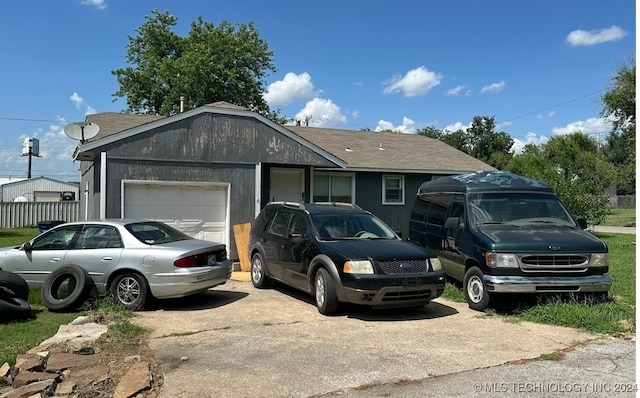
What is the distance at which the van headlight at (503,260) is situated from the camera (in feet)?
25.9

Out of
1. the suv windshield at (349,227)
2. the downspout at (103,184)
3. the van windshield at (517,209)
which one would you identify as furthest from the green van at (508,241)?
the downspout at (103,184)

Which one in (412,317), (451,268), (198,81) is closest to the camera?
(412,317)

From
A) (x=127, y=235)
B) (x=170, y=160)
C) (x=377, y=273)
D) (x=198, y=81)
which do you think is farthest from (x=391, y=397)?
→ (x=198, y=81)

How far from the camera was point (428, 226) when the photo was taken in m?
11.0

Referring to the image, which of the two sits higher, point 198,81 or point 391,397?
point 198,81

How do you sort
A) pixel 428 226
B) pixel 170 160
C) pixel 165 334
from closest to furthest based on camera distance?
pixel 165 334, pixel 428 226, pixel 170 160

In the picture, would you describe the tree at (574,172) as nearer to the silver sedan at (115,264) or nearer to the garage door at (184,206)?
the garage door at (184,206)

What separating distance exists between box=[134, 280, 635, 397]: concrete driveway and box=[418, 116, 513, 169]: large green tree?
55382mm

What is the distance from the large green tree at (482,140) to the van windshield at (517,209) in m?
52.6

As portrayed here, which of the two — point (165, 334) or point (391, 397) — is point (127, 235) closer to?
point (165, 334)

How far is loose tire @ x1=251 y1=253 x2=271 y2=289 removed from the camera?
33.6 feet

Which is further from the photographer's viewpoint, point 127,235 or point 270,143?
point 270,143

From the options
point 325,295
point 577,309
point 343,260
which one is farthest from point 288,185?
point 577,309

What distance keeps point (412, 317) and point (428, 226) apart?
3.41 meters
